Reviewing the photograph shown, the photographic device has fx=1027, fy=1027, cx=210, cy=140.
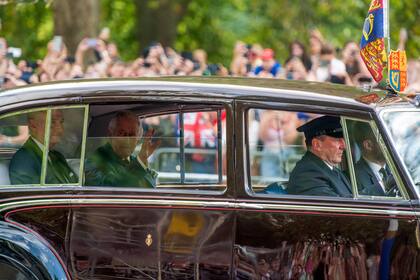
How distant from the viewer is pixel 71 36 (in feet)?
57.9

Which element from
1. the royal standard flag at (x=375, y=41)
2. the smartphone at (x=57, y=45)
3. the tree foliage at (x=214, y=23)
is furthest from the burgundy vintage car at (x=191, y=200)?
the tree foliage at (x=214, y=23)

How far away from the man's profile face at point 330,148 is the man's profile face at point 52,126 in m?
1.58

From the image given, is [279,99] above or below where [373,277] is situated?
above

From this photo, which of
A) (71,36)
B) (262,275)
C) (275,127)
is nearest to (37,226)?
(262,275)

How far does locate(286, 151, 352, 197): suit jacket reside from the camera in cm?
601

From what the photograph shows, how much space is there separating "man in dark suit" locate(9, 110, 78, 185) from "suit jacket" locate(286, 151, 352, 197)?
4.35 ft

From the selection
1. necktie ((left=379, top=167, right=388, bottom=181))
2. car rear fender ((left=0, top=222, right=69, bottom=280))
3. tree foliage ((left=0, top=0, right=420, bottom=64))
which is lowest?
car rear fender ((left=0, top=222, right=69, bottom=280))

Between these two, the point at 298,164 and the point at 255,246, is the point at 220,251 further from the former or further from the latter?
the point at 298,164

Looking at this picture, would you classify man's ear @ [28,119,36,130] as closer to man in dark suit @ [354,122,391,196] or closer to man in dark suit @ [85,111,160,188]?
man in dark suit @ [85,111,160,188]

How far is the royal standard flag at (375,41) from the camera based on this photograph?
21.4 feet

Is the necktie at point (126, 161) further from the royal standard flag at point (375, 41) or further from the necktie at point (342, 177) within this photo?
the royal standard flag at point (375, 41)

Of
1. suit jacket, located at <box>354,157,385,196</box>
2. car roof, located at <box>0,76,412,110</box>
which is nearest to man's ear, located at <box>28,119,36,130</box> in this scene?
car roof, located at <box>0,76,412,110</box>

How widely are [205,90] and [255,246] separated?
98 cm

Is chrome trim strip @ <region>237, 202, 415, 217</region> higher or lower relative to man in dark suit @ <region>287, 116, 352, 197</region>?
lower
